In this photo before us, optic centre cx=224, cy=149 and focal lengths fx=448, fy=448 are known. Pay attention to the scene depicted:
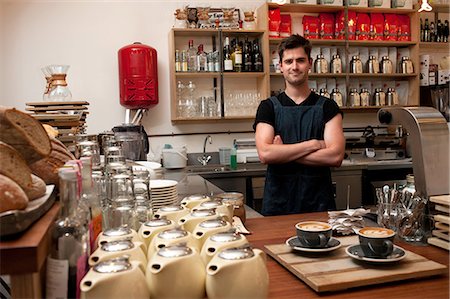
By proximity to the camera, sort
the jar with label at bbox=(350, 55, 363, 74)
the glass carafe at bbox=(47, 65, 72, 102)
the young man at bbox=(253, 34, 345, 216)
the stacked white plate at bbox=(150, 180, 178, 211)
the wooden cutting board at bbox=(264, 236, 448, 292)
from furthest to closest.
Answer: the jar with label at bbox=(350, 55, 363, 74)
the young man at bbox=(253, 34, 345, 216)
the glass carafe at bbox=(47, 65, 72, 102)
the stacked white plate at bbox=(150, 180, 178, 211)
the wooden cutting board at bbox=(264, 236, 448, 292)

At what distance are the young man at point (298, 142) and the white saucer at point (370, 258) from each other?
1.48 metres

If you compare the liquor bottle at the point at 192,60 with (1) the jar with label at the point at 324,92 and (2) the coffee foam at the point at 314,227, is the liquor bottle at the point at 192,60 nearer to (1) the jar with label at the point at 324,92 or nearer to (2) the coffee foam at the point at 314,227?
(1) the jar with label at the point at 324,92

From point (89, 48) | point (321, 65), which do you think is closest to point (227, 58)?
point (321, 65)

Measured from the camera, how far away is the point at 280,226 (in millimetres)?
1768

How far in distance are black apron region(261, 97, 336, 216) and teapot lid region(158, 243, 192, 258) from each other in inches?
77.3

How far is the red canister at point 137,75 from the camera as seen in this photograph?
4418 mm

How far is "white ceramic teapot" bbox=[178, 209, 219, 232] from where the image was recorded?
1227mm

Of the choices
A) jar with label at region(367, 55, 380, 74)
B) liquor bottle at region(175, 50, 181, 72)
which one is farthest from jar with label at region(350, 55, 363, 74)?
liquor bottle at region(175, 50, 181, 72)

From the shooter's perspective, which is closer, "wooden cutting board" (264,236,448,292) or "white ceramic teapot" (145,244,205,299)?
"white ceramic teapot" (145,244,205,299)

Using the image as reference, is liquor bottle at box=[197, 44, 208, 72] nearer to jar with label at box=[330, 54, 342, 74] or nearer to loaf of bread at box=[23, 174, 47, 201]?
jar with label at box=[330, 54, 342, 74]

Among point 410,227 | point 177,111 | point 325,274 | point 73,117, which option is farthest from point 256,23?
point 325,274

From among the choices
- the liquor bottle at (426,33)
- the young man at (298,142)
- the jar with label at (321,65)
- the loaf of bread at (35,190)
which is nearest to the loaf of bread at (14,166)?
the loaf of bread at (35,190)

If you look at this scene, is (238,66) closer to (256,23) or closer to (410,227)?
(256,23)

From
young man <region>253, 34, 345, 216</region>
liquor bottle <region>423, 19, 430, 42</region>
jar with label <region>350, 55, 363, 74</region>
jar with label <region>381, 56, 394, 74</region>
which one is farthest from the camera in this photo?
liquor bottle <region>423, 19, 430, 42</region>
